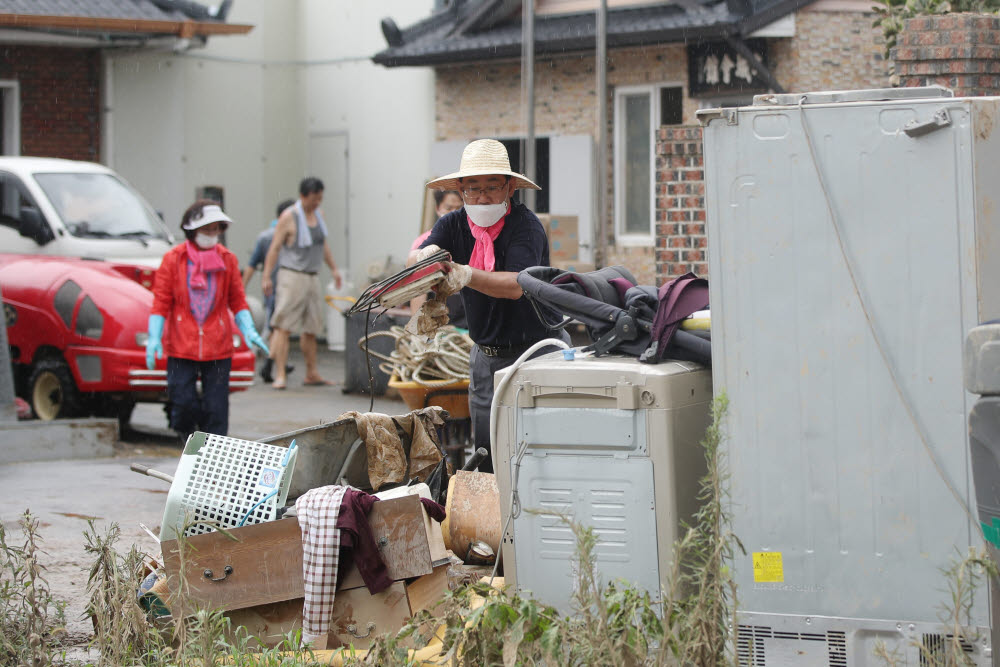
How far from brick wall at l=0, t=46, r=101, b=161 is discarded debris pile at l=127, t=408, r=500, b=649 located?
45.4 feet

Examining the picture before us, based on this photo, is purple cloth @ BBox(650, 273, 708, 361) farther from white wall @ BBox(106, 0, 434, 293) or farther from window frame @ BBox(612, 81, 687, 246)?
white wall @ BBox(106, 0, 434, 293)

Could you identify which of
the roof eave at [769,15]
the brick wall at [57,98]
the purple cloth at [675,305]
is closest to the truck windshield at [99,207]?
the brick wall at [57,98]

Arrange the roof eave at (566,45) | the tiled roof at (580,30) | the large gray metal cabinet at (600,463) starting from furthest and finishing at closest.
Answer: the roof eave at (566,45) → the tiled roof at (580,30) → the large gray metal cabinet at (600,463)

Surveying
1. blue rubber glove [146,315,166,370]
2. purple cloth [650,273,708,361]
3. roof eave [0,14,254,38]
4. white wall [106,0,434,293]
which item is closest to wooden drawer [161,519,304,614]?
purple cloth [650,273,708,361]

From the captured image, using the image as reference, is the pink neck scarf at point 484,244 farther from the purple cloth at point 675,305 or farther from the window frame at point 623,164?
the window frame at point 623,164

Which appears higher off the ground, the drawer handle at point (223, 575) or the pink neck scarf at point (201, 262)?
the pink neck scarf at point (201, 262)

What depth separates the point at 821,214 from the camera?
3.89 metres

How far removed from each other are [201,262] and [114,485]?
5.04 feet

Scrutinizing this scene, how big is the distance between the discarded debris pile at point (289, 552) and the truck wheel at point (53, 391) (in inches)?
230

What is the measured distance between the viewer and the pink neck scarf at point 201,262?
8.51 meters

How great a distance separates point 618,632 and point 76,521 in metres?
4.18

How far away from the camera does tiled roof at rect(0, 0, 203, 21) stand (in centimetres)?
1562

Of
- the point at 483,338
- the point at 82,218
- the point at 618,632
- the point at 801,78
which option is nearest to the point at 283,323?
the point at 82,218

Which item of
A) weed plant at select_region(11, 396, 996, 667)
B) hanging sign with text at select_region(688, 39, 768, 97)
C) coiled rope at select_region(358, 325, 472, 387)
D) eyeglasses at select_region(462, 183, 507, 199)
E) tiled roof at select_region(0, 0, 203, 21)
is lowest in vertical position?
weed plant at select_region(11, 396, 996, 667)
